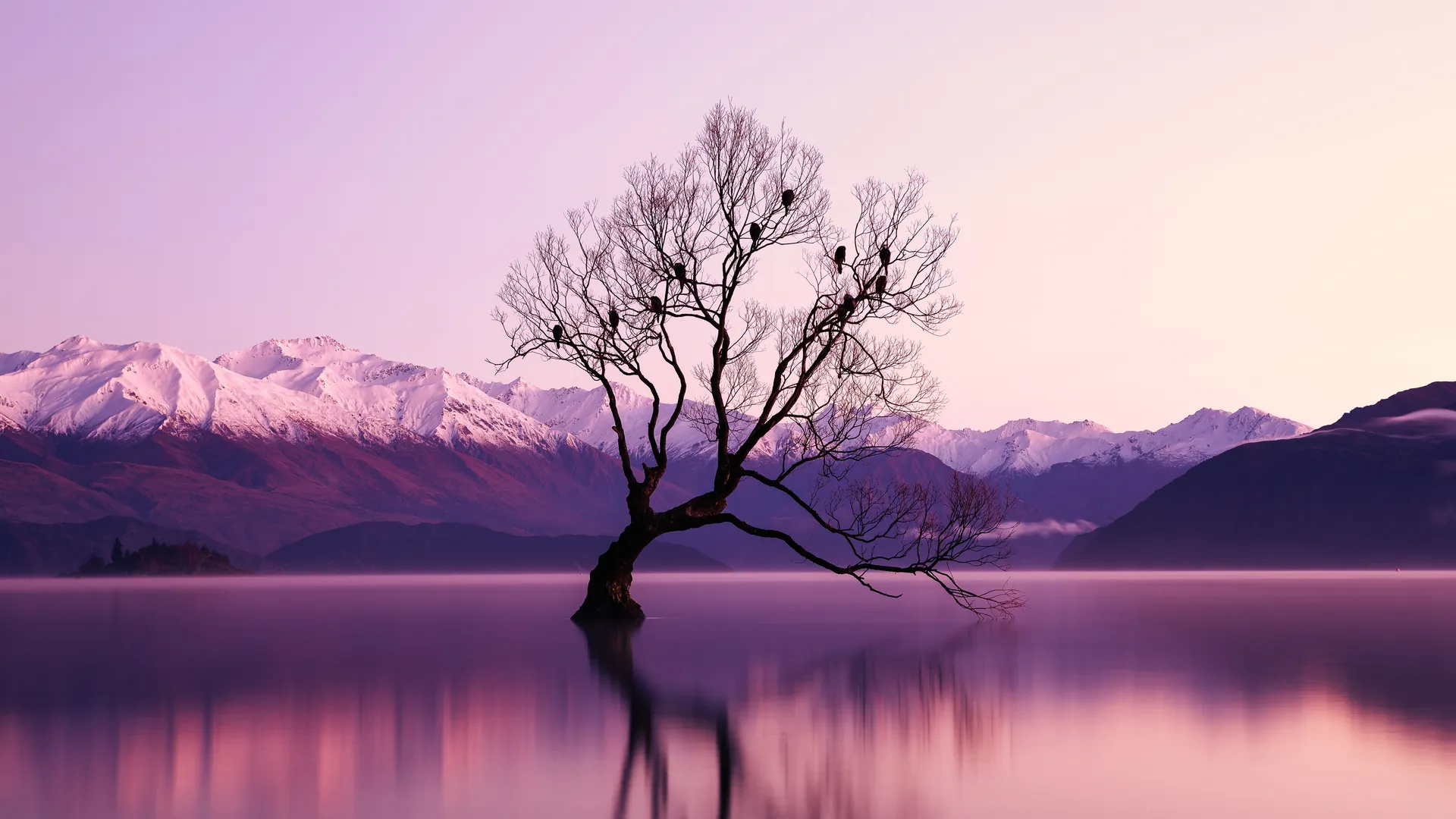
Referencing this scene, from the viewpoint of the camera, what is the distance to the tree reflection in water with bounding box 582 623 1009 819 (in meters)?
15.4

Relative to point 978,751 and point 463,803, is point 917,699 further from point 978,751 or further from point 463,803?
point 463,803

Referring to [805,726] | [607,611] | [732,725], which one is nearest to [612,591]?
[607,611]

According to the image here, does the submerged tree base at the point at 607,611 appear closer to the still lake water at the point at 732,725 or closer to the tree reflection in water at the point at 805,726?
the still lake water at the point at 732,725

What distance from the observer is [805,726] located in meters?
20.8

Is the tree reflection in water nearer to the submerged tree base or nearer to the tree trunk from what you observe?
the tree trunk

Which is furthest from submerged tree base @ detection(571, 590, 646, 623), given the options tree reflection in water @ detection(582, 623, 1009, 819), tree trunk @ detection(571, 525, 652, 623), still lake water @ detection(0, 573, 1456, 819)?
tree reflection in water @ detection(582, 623, 1009, 819)

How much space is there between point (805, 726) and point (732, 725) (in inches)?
43.2

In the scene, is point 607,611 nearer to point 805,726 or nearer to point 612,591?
point 612,591

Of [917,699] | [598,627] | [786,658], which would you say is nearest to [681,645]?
[786,658]

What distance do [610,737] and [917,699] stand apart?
663 centimetres

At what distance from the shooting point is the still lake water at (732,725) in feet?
50.1

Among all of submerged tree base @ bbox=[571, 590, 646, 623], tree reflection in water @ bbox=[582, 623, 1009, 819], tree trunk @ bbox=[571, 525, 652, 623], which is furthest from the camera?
submerged tree base @ bbox=[571, 590, 646, 623]

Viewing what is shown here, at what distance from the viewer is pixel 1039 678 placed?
28484 mm

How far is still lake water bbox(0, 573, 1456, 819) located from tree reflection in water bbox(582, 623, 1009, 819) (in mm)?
79
